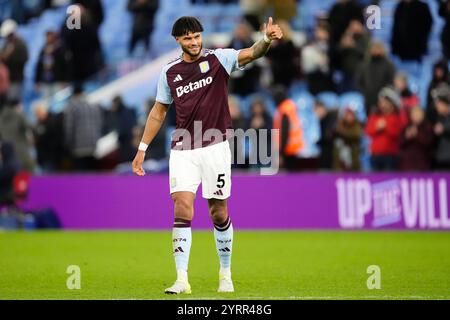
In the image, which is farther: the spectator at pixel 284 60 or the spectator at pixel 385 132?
the spectator at pixel 284 60

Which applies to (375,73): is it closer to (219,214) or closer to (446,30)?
(446,30)

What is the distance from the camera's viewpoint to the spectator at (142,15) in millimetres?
23656

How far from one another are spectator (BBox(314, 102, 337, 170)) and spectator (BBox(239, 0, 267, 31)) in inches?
97.0

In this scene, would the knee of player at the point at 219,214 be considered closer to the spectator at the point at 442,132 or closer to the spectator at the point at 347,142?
the spectator at the point at 442,132

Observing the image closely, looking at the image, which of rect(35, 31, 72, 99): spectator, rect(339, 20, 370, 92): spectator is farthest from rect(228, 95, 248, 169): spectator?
rect(35, 31, 72, 99): spectator

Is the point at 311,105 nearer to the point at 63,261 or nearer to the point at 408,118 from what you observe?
the point at 408,118

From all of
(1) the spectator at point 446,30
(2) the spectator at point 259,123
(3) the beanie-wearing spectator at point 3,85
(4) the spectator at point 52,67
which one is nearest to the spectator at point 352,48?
(1) the spectator at point 446,30

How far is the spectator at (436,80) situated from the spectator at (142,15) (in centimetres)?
627

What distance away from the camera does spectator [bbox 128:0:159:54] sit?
23.7 m

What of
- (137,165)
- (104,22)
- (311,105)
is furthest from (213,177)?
(104,22)

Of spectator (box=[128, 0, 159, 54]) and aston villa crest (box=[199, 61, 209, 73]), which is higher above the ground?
spectator (box=[128, 0, 159, 54])

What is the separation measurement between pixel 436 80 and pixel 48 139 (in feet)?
25.9

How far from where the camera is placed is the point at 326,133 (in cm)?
2128

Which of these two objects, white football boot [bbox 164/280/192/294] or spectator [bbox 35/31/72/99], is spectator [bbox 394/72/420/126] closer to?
spectator [bbox 35/31/72/99]
